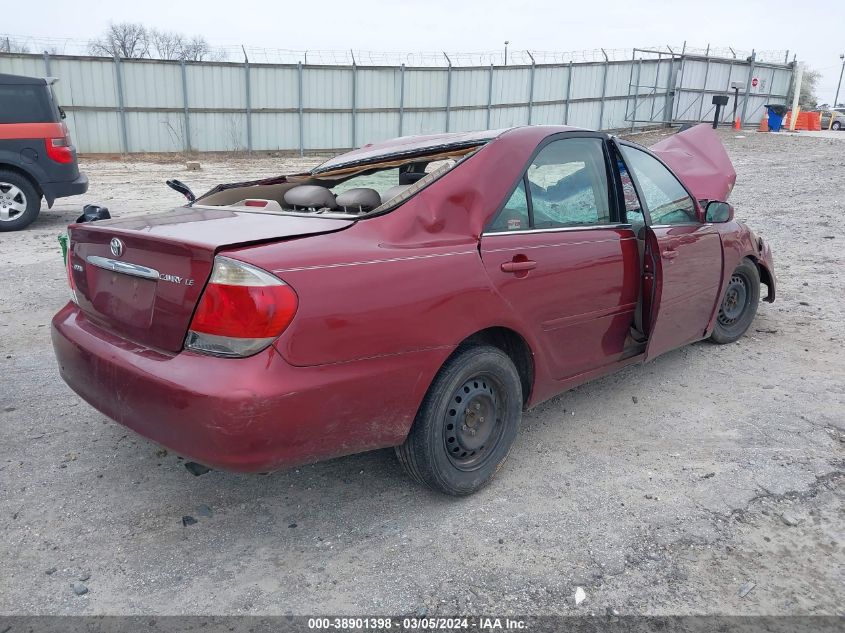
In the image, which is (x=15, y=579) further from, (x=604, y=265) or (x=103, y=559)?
(x=604, y=265)

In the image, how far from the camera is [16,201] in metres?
9.21

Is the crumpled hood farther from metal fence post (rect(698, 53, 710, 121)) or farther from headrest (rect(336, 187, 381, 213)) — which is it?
metal fence post (rect(698, 53, 710, 121))

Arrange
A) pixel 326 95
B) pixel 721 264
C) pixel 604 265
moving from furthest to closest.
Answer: pixel 326 95, pixel 721 264, pixel 604 265

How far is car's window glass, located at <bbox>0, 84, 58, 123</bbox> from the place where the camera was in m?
8.88

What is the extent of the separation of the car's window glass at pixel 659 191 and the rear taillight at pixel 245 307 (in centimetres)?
231

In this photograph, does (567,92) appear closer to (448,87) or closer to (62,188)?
(448,87)

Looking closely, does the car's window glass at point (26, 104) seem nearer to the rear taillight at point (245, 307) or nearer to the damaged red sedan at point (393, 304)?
the damaged red sedan at point (393, 304)

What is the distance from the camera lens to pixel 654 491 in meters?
2.99

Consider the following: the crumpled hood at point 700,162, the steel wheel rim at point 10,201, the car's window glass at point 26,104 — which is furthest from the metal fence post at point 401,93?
the crumpled hood at point 700,162

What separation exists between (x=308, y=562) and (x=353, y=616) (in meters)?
0.35

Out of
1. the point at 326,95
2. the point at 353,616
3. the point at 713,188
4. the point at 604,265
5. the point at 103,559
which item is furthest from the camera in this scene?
the point at 326,95

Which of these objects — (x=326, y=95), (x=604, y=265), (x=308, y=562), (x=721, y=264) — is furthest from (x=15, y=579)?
(x=326, y=95)

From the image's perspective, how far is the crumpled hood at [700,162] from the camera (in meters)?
5.99

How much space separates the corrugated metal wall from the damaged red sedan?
1880cm
